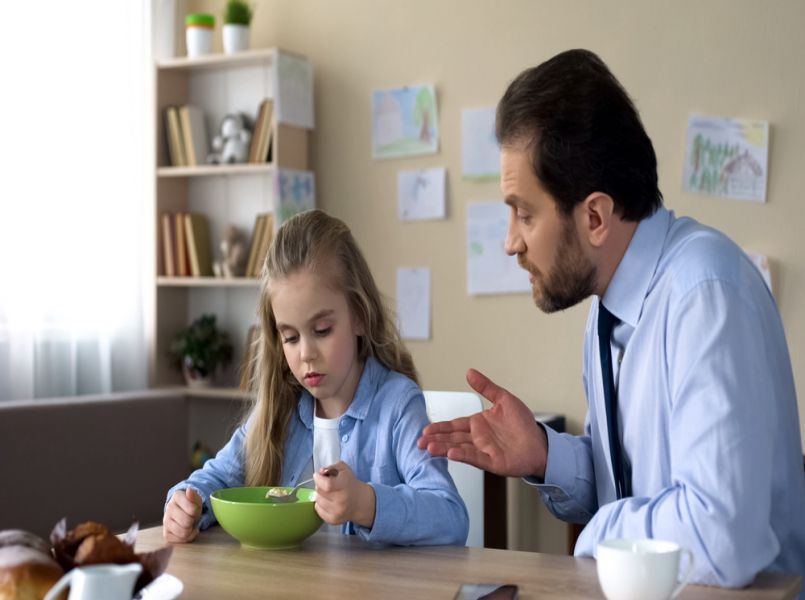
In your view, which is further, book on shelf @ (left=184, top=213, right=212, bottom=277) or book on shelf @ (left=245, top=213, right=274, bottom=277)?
book on shelf @ (left=184, top=213, right=212, bottom=277)

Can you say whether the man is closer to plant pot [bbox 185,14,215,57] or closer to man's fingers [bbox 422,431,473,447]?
man's fingers [bbox 422,431,473,447]

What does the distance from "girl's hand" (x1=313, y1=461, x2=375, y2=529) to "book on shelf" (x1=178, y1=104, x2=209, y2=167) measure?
273 cm

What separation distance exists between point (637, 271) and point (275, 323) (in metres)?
0.73

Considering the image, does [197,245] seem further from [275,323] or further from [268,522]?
[268,522]

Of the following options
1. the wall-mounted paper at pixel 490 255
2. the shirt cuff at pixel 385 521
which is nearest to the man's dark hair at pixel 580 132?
the shirt cuff at pixel 385 521

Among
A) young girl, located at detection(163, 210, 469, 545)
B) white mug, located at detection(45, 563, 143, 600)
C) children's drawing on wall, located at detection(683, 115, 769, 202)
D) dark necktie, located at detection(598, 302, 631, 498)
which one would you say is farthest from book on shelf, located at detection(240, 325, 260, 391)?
children's drawing on wall, located at detection(683, 115, 769, 202)

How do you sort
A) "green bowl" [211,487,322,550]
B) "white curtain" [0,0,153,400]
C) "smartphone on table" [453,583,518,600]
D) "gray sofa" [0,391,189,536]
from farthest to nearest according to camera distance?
"white curtain" [0,0,153,400]
"gray sofa" [0,391,189,536]
"green bowl" [211,487,322,550]
"smartphone on table" [453,583,518,600]

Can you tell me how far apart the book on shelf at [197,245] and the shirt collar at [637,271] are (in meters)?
2.68

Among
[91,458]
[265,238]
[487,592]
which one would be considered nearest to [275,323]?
[487,592]

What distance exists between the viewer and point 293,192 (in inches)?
151

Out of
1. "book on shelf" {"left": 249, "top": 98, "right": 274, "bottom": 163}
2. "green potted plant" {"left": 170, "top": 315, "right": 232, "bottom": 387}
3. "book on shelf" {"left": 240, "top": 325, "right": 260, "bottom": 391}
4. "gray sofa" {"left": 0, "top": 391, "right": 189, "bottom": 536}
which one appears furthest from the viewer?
"green potted plant" {"left": 170, "top": 315, "right": 232, "bottom": 387}

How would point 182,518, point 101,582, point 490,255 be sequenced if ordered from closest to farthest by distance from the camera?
point 101,582 < point 182,518 < point 490,255

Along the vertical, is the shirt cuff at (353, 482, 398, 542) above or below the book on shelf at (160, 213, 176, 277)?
below

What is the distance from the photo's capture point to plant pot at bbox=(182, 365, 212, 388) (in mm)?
4012
